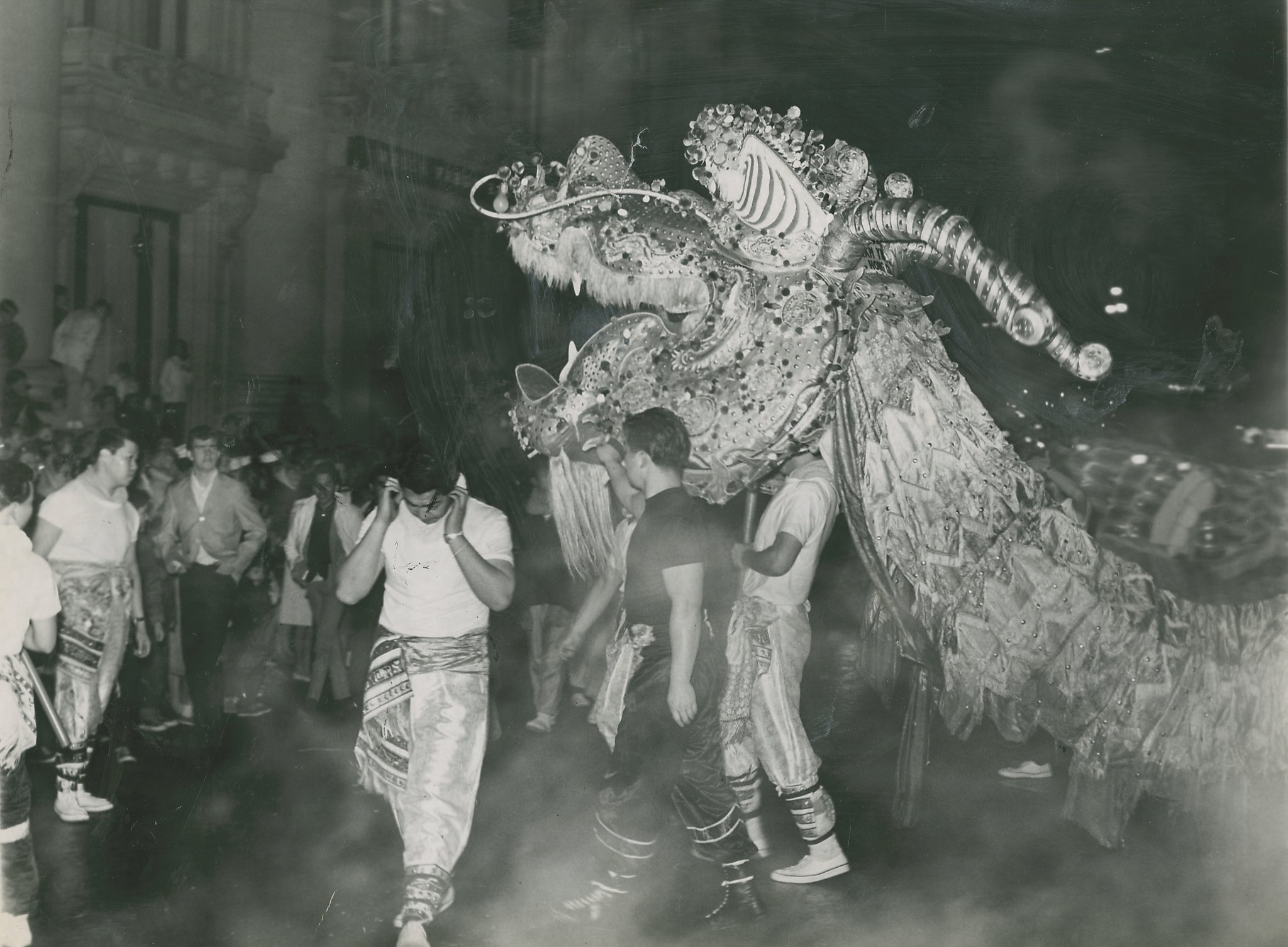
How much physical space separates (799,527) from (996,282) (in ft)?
3.64

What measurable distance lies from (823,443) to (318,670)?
6.59 feet

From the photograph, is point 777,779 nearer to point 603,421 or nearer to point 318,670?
point 603,421

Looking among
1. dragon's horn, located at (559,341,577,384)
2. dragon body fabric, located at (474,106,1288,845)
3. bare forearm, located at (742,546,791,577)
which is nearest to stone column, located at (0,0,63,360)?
dragon's horn, located at (559,341,577,384)

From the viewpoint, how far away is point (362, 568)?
4.36 meters

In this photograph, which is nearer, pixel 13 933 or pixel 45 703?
pixel 13 933

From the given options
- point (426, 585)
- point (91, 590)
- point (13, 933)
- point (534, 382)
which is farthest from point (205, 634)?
point (534, 382)

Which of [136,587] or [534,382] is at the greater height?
[534,382]

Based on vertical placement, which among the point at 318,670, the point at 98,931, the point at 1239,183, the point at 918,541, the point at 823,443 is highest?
the point at 1239,183

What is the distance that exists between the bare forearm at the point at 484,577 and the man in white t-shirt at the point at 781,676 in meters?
0.81

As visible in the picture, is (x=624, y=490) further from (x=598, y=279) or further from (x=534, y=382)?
(x=598, y=279)

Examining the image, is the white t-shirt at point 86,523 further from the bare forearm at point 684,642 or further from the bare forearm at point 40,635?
the bare forearm at point 684,642

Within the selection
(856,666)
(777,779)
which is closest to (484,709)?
(777,779)

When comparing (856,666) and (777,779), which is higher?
(856,666)

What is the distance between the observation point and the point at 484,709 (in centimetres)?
438
